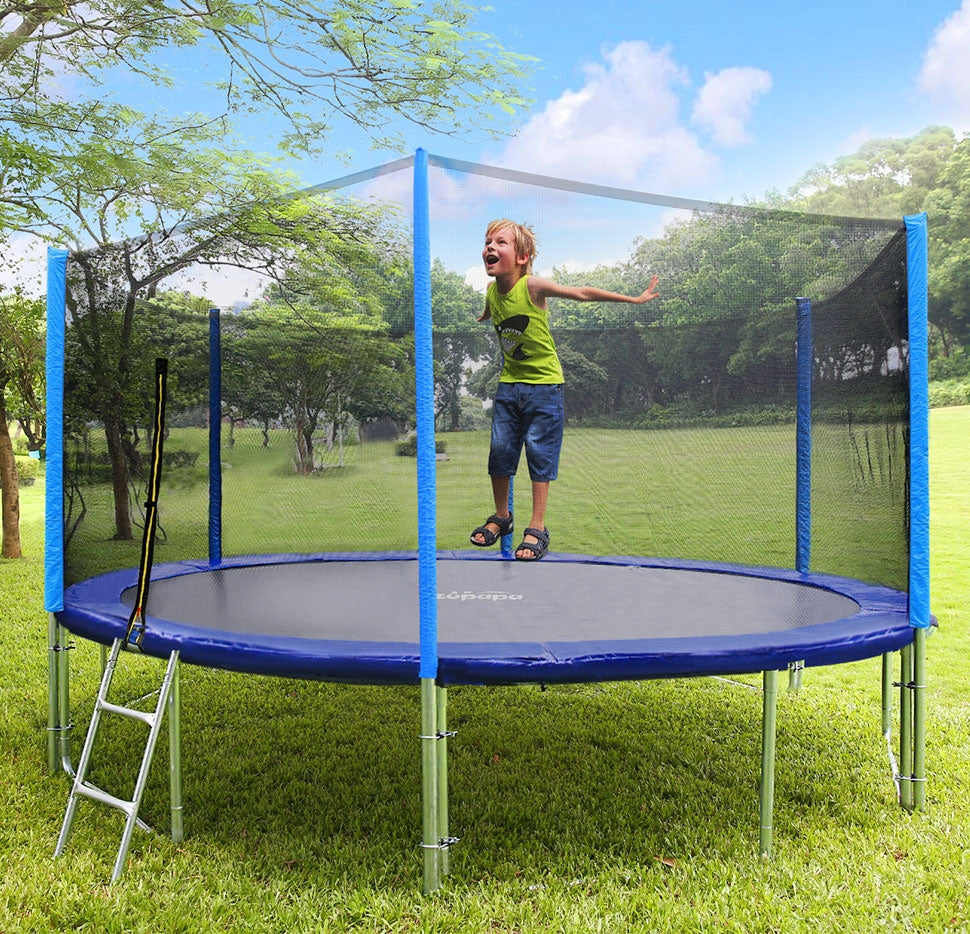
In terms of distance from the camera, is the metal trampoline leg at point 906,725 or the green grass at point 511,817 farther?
the metal trampoline leg at point 906,725

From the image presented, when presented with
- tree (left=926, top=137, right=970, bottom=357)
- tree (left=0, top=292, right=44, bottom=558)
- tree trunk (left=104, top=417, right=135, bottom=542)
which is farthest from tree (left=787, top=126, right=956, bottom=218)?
tree trunk (left=104, top=417, right=135, bottom=542)

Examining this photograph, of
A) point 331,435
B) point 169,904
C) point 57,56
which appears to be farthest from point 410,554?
point 57,56

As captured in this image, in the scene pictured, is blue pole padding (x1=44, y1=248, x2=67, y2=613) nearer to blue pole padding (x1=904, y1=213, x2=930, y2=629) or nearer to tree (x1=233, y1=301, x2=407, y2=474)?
tree (x1=233, y1=301, x2=407, y2=474)

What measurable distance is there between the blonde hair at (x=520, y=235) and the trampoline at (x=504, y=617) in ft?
3.24

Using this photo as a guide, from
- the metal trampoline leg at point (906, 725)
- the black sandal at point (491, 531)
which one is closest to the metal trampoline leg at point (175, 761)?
the black sandal at point (491, 531)

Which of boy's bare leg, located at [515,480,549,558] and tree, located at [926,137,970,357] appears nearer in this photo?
boy's bare leg, located at [515,480,549,558]

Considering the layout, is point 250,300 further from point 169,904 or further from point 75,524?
point 169,904

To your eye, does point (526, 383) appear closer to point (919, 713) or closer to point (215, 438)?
point (919, 713)

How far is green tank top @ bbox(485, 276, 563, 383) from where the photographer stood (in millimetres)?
2352

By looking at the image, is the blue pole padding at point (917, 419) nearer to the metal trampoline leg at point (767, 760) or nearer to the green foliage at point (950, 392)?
the metal trampoline leg at point (767, 760)

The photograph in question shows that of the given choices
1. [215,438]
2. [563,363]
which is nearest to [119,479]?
[215,438]

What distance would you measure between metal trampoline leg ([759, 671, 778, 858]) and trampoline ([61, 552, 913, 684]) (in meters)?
0.04

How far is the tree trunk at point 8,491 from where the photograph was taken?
593cm

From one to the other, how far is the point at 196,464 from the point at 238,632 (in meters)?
1.47
